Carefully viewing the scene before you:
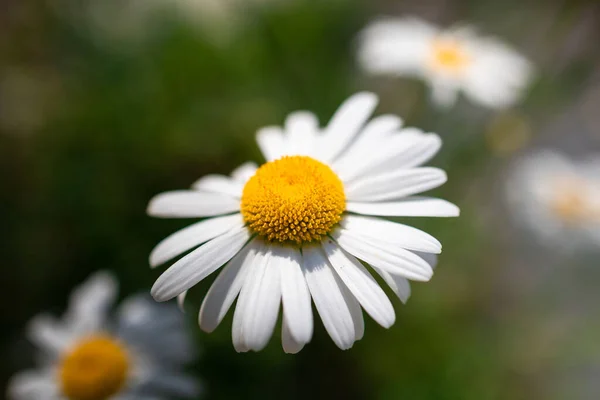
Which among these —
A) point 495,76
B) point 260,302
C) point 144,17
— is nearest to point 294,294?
point 260,302

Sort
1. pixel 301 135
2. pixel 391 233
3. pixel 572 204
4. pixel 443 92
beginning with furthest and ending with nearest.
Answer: pixel 572 204 < pixel 443 92 < pixel 301 135 < pixel 391 233

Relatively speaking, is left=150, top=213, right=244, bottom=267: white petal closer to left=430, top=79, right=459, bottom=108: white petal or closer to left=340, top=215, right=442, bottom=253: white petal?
left=340, top=215, right=442, bottom=253: white petal

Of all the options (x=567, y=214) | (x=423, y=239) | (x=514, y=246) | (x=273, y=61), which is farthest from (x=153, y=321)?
(x=514, y=246)

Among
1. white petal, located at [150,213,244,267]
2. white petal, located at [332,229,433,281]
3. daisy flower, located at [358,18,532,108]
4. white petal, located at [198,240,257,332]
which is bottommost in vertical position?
white petal, located at [332,229,433,281]

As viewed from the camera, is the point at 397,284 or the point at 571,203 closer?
the point at 397,284

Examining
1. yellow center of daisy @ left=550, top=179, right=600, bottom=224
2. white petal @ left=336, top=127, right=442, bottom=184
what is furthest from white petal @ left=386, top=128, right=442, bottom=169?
yellow center of daisy @ left=550, top=179, right=600, bottom=224

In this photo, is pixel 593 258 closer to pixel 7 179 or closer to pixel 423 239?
pixel 423 239

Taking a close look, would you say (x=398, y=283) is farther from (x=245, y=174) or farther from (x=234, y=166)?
(x=234, y=166)
